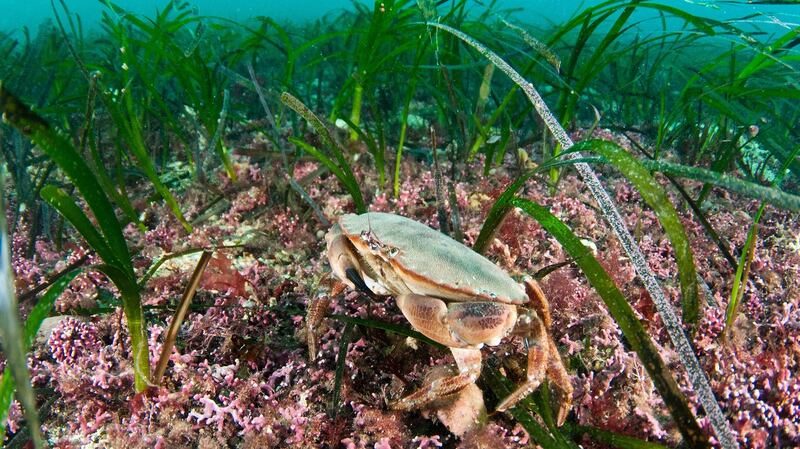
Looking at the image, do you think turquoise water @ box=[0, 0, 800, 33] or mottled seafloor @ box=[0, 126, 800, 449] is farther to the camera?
turquoise water @ box=[0, 0, 800, 33]

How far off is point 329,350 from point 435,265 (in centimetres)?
86

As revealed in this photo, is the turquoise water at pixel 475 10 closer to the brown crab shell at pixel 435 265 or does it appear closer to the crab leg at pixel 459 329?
the brown crab shell at pixel 435 265

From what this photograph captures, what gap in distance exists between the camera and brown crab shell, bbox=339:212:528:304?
2.00 metres

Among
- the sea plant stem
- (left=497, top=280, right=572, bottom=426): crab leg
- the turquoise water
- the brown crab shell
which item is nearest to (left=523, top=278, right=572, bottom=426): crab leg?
(left=497, top=280, right=572, bottom=426): crab leg

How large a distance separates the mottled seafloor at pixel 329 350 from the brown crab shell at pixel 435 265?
0.47 meters

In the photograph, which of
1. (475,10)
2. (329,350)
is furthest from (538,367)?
(475,10)

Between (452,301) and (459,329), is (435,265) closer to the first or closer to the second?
(452,301)

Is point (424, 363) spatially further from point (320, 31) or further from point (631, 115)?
point (320, 31)

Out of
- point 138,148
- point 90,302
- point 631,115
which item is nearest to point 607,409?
point 90,302

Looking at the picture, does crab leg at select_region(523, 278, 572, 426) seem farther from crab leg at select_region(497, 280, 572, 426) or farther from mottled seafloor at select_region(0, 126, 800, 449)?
mottled seafloor at select_region(0, 126, 800, 449)

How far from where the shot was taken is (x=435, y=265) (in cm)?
207

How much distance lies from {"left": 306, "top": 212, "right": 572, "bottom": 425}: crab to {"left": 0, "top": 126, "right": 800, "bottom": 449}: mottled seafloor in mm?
230

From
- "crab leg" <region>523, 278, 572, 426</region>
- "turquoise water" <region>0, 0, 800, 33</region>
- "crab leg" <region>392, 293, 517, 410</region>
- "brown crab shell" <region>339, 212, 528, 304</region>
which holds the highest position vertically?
"turquoise water" <region>0, 0, 800, 33</region>

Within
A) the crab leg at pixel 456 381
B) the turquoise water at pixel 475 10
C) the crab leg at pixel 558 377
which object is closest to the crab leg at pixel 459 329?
the crab leg at pixel 456 381
